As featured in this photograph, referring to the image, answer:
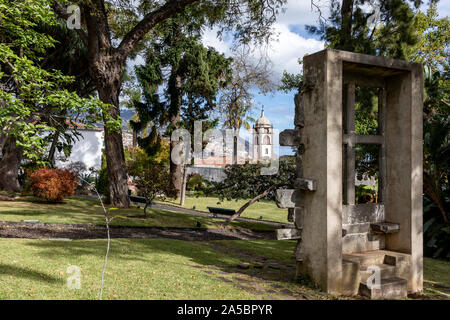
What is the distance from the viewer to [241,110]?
25547 mm

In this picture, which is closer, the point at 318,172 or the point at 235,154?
the point at 318,172

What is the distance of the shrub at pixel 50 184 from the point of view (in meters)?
→ 15.7

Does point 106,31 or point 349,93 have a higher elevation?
point 106,31

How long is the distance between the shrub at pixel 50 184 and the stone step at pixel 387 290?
13.9 m

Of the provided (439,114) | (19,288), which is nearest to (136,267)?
(19,288)

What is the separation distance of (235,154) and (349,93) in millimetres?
19015

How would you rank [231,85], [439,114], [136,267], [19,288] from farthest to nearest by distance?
1. [231,85]
2. [439,114]
3. [136,267]
4. [19,288]

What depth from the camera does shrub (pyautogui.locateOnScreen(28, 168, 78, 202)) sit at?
51.6 feet

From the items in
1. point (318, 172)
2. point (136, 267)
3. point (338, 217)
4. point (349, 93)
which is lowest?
point (136, 267)

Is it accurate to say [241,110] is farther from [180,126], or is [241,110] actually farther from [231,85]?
[180,126]

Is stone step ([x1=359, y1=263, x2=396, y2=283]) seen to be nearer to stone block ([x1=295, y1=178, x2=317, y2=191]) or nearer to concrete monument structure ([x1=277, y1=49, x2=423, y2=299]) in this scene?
concrete monument structure ([x1=277, y1=49, x2=423, y2=299])

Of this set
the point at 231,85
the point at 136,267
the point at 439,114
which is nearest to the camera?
the point at 136,267

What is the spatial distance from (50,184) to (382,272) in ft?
46.0

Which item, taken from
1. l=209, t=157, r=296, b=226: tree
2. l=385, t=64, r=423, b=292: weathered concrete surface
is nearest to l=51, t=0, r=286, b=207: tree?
l=209, t=157, r=296, b=226: tree
